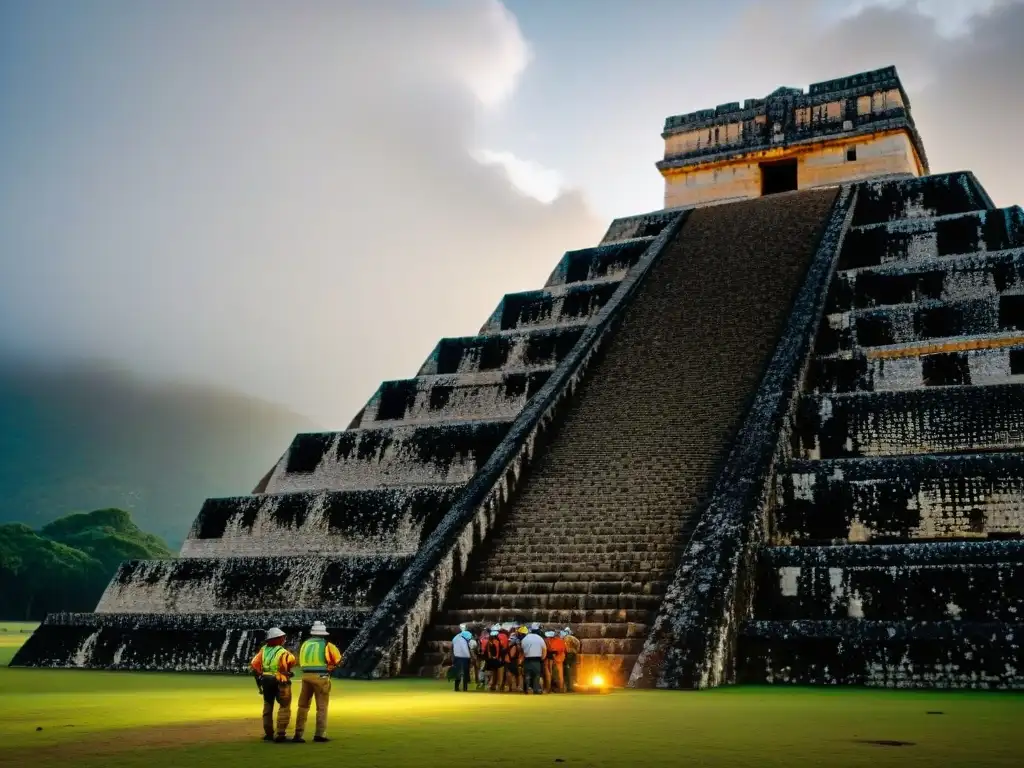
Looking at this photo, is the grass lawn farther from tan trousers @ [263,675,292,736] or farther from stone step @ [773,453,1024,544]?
stone step @ [773,453,1024,544]

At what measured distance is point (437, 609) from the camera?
8.26 m

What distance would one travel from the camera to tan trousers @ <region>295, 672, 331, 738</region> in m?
4.46

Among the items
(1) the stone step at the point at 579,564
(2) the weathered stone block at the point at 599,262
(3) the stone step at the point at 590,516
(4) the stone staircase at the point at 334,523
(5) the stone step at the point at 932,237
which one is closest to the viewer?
(1) the stone step at the point at 579,564

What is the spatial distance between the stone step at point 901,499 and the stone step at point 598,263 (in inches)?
273

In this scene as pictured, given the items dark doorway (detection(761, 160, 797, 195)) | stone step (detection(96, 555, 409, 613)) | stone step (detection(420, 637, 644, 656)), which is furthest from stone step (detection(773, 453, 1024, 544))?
dark doorway (detection(761, 160, 797, 195))

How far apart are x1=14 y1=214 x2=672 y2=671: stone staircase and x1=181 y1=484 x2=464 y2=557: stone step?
14 millimetres

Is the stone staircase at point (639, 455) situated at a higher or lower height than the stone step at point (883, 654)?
higher

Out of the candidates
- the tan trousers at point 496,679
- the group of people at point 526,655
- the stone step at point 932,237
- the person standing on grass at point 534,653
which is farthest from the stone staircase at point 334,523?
the stone step at point 932,237

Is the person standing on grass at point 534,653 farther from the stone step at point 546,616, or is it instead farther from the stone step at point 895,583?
the stone step at point 895,583

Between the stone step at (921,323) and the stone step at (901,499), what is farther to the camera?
the stone step at (921,323)

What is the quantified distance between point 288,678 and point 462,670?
2.44 meters

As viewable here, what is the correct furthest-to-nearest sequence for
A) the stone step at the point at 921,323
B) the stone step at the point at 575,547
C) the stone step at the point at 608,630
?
the stone step at the point at 921,323
the stone step at the point at 575,547
the stone step at the point at 608,630

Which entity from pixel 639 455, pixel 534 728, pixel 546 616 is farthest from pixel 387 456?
pixel 534 728

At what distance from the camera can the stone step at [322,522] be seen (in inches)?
396
